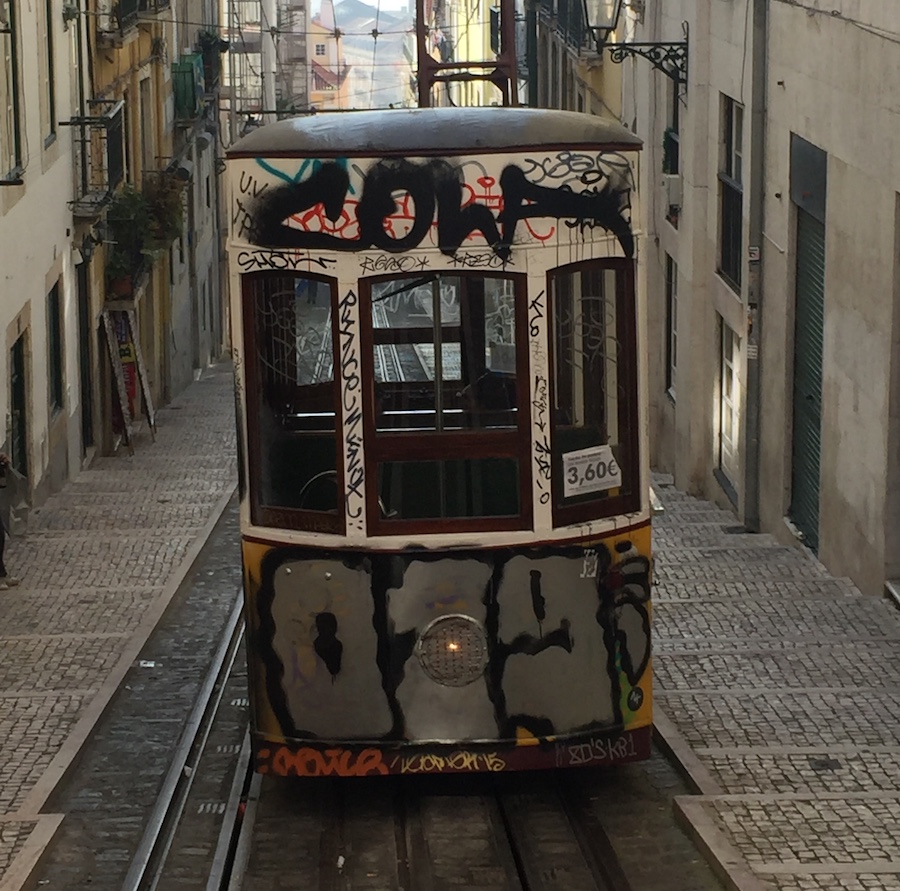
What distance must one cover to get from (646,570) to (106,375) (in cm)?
1803

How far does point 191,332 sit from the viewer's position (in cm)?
3672

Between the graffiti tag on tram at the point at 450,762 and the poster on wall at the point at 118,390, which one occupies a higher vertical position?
the graffiti tag on tram at the point at 450,762

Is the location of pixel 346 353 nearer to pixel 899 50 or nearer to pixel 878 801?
pixel 878 801

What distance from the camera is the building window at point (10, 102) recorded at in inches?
719

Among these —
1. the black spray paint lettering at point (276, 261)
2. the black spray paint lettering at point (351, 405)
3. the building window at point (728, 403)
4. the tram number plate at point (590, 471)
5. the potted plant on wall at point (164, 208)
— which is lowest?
the building window at point (728, 403)

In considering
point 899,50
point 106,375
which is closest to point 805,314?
point 899,50

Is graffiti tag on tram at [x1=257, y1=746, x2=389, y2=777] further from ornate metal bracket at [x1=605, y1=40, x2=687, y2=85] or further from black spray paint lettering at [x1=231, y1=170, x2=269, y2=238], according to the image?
ornate metal bracket at [x1=605, y1=40, x2=687, y2=85]

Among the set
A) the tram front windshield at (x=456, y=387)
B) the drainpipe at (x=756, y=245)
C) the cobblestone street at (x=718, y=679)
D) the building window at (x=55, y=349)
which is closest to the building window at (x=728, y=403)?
the cobblestone street at (x=718, y=679)

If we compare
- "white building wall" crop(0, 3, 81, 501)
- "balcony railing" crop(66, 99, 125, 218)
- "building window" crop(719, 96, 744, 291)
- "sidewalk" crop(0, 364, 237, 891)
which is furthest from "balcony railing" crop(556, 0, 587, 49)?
"building window" crop(719, 96, 744, 291)

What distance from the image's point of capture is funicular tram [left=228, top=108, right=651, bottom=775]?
8078 millimetres

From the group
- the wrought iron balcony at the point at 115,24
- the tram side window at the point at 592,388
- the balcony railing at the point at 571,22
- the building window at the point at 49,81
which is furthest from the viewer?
the balcony railing at the point at 571,22

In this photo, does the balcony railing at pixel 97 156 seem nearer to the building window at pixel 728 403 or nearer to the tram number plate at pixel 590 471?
the building window at pixel 728 403

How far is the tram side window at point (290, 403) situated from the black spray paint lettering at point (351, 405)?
70 millimetres

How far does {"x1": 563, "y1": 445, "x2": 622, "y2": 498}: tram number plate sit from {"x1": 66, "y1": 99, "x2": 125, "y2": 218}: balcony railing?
15105 millimetres
